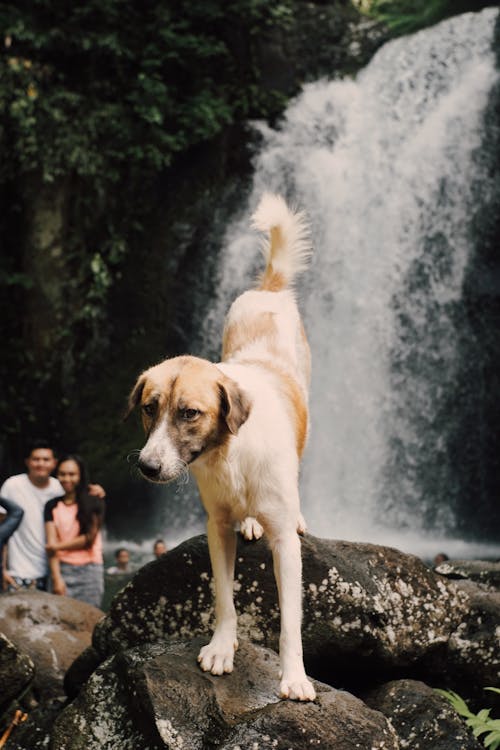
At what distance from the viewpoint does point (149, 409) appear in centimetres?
337

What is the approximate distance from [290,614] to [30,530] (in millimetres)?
3435

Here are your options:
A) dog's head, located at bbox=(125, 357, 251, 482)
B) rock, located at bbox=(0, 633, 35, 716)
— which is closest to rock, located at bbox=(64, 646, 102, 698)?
rock, located at bbox=(0, 633, 35, 716)

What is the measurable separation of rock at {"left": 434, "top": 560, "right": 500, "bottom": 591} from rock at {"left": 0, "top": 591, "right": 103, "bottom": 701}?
2.52m

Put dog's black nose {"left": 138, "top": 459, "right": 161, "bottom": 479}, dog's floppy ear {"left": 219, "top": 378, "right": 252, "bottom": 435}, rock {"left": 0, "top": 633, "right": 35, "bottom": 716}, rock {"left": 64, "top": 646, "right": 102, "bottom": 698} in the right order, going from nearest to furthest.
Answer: dog's black nose {"left": 138, "top": 459, "right": 161, "bottom": 479}, dog's floppy ear {"left": 219, "top": 378, "right": 252, "bottom": 435}, rock {"left": 0, "top": 633, "right": 35, "bottom": 716}, rock {"left": 64, "top": 646, "right": 102, "bottom": 698}

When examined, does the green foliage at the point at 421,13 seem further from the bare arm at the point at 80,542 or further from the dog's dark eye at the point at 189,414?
the dog's dark eye at the point at 189,414

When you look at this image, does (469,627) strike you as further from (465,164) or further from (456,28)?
(456,28)

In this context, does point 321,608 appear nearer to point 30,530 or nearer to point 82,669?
point 82,669

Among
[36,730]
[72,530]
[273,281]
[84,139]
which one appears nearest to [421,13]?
[84,139]

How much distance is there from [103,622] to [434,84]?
11.8 meters

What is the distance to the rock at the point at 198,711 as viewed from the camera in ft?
11.5

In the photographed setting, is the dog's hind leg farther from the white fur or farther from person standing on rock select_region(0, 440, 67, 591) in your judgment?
person standing on rock select_region(0, 440, 67, 591)

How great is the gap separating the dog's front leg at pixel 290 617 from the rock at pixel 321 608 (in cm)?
84

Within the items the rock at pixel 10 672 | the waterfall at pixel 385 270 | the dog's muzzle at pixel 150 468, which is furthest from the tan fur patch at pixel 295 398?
the waterfall at pixel 385 270

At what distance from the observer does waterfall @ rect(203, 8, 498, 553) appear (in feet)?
43.1
